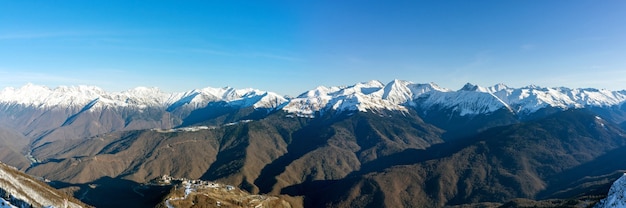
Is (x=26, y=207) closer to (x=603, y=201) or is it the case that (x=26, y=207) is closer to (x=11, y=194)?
(x=11, y=194)

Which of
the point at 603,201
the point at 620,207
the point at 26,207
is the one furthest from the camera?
the point at 26,207

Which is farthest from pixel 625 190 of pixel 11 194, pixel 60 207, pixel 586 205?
pixel 11 194

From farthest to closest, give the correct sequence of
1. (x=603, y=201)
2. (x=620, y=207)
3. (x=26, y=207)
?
1. (x=26, y=207)
2. (x=603, y=201)
3. (x=620, y=207)

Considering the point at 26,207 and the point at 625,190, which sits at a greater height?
the point at 625,190

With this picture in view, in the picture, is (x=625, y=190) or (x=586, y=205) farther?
(x=586, y=205)

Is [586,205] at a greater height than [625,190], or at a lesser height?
lesser

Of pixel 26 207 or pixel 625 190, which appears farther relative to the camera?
pixel 26 207

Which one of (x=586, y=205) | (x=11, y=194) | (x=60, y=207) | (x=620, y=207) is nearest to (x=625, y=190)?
(x=620, y=207)

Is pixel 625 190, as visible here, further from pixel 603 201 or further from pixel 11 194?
pixel 11 194
